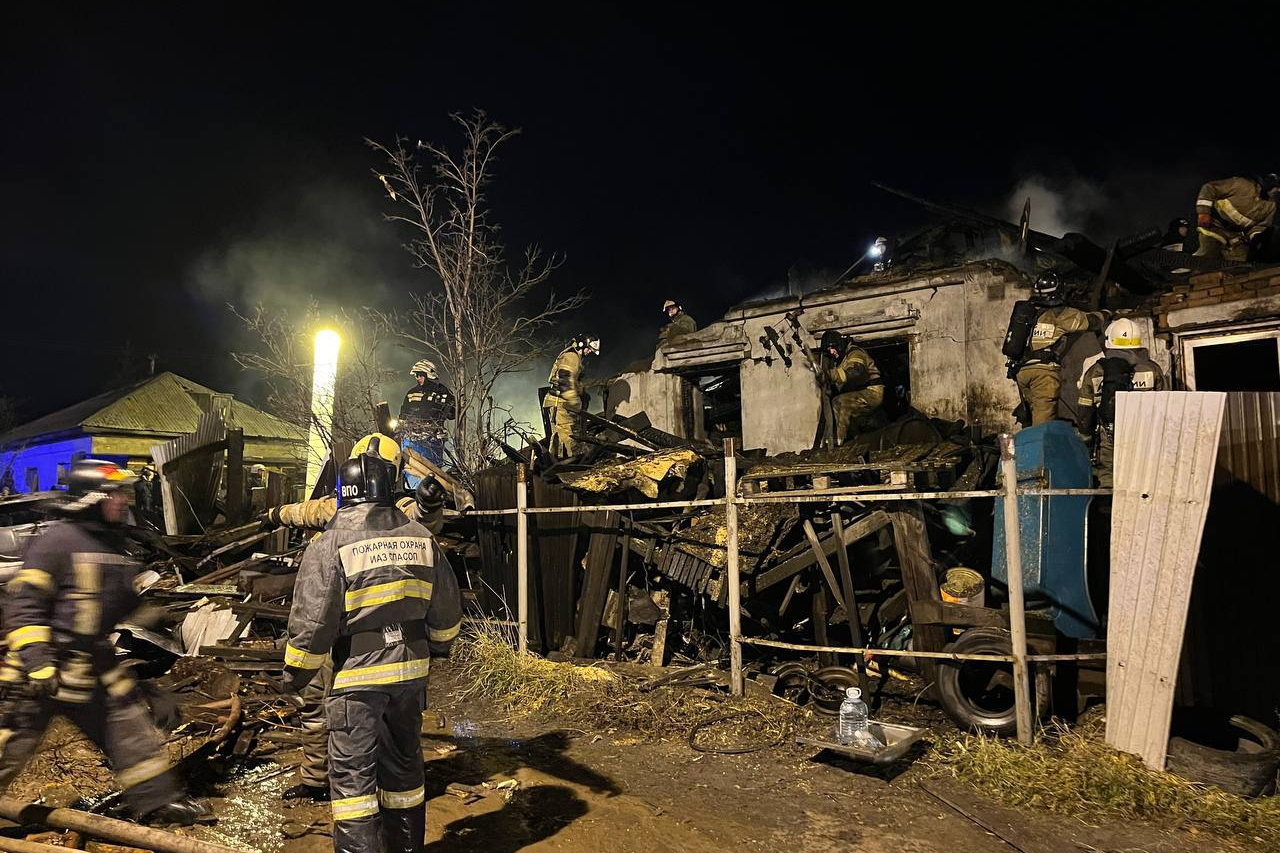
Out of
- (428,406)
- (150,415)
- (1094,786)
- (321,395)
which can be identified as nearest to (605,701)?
(1094,786)

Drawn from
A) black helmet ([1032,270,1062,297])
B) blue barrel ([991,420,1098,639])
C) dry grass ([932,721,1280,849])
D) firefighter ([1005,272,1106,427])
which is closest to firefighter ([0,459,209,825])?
dry grass ([932,721,1280,849])

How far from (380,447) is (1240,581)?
19.0ft

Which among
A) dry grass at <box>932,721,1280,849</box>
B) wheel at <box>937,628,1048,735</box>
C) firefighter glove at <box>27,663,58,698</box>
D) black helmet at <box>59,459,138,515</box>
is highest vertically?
black helmet at <box>59,459,138,515</box>

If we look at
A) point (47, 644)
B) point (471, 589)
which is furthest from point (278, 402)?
point (47, 644)

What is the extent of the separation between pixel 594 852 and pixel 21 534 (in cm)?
1003

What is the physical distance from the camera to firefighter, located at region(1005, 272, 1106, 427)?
8.44 metres

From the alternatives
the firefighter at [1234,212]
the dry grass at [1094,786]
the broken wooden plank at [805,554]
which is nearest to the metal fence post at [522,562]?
the broken wooden plank at [805,554]

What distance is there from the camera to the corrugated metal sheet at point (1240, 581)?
15.7 ft

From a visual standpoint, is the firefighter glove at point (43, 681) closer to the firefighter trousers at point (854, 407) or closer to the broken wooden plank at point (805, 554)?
the broken wooden plank at point (805, 554)

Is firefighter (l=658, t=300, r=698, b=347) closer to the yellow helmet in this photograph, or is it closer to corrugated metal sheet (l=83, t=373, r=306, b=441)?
the yellow helmet

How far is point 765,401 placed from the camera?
12305 millimetres

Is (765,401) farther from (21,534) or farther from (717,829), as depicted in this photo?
(21,534)

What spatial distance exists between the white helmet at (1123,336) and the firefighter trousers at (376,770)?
7.99m

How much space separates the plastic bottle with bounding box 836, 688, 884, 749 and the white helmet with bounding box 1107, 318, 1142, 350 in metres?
5.37
